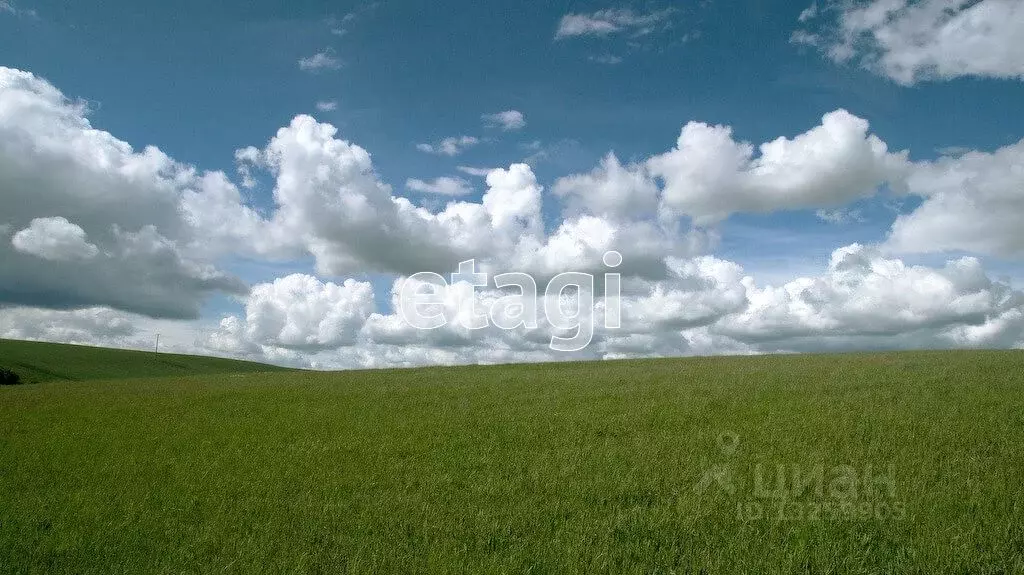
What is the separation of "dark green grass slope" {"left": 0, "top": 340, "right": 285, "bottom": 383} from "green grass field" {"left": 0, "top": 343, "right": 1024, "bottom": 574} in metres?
54.3

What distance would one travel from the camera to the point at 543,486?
1019 cm

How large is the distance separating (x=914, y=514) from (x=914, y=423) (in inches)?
280

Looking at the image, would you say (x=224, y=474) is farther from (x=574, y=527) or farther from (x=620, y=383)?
(x=620, y=383)

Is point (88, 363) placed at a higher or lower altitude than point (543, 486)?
lower

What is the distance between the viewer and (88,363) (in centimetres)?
7481

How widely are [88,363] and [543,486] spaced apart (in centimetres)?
8369

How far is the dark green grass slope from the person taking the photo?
6350cm

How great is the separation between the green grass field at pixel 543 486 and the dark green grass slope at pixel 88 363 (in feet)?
178

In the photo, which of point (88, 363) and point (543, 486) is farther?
point (88, 363)

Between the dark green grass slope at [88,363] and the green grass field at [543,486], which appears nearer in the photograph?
the green grass field at [543,486]

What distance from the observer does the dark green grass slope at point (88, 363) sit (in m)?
63.5

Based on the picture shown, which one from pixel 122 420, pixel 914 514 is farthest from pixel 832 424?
pixel 122 420

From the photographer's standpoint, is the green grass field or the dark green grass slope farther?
the dark green grass slope

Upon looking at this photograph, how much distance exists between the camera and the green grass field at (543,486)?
7414mm
